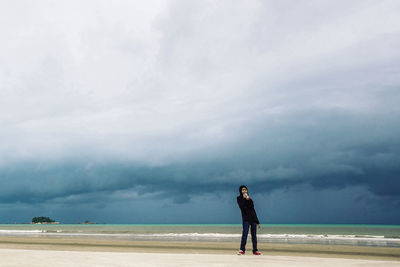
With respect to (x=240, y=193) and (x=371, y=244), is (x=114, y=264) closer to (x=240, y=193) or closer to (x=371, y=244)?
(x=240, y=193)

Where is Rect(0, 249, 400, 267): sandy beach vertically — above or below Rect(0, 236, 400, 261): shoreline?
above

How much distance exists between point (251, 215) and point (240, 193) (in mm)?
843

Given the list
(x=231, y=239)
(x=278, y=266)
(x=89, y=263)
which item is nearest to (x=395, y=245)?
(x=231, y=239)

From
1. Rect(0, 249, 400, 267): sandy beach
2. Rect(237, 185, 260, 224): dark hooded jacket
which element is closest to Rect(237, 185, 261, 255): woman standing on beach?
Rect(237, 185, 260, 224): dark hooded jacket

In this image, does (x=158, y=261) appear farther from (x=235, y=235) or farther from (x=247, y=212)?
(x=235, y=235)

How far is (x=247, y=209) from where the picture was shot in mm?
12859

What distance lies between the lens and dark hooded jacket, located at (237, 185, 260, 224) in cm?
1282

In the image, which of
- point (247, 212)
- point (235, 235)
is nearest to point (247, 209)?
point (247, 212)

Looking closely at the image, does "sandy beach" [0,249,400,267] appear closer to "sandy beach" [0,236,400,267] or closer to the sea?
"sandy beach" [0,236,400,267]

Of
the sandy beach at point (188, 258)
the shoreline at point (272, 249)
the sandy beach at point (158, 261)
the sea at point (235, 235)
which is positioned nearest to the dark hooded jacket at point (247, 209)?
the sandy beach at point (188, 258)

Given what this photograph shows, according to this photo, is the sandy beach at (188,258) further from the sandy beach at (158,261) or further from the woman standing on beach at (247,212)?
the woman standing on beach at (247,212)

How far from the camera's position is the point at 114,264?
859 centimetres

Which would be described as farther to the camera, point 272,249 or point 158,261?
point 272,249

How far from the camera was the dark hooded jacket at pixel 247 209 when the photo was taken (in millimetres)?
12820
